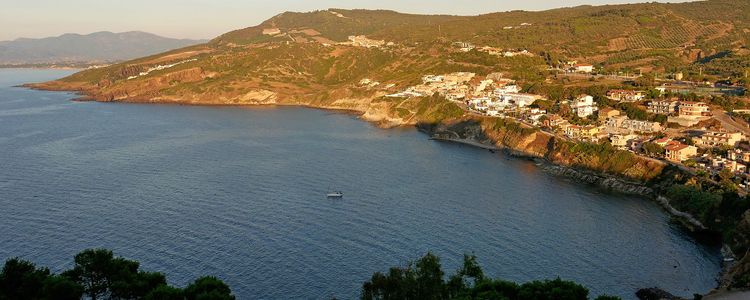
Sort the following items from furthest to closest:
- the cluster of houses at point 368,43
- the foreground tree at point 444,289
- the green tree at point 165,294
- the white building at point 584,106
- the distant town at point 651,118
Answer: the cluster of houses at point 368,43 → the white building at point 584,106 → the distant town at point 651,118 → the foreground tree at point 444,289 → the green tree at point 165,294

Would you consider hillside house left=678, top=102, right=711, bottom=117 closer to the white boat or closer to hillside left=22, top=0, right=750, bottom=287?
hillside left=22, top=0, right=750, bottom=287

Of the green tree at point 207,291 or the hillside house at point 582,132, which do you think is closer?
the green tree at point 207,291

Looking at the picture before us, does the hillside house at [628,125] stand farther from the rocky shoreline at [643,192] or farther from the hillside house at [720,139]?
the rocky shoreline at [643,192]

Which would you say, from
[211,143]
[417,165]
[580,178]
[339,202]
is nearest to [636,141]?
[580,178]

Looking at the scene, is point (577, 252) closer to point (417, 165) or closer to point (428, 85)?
point (417, 165)

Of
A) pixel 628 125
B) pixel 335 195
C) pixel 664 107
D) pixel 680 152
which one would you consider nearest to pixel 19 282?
pixel 335 195

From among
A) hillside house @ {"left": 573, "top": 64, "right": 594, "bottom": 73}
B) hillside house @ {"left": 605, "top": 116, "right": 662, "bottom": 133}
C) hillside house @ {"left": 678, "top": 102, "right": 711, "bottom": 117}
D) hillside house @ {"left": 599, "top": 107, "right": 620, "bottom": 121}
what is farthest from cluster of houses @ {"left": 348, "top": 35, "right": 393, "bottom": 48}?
hillside house @ {"left": 678, "top": 102, "right": 711, "bottom": 117}

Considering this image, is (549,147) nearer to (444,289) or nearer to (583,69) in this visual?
(444,289)

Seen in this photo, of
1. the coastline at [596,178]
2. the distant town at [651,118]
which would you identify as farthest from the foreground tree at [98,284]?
the distant town at [651,118]
